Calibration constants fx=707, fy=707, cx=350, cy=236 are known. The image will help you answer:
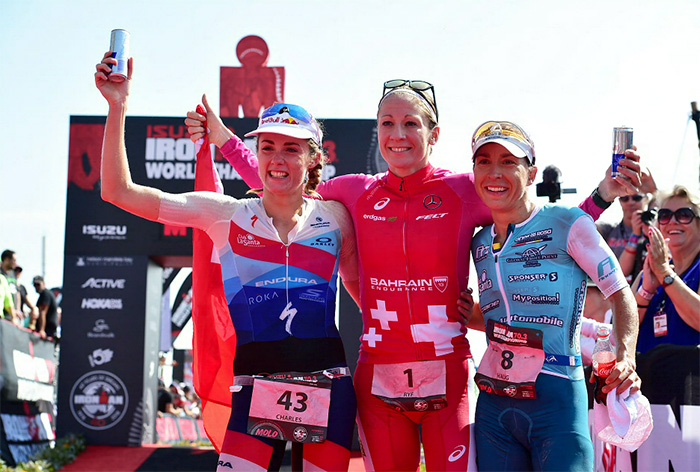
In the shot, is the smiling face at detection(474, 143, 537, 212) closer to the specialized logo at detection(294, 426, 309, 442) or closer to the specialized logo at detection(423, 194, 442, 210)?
the specialized logo at detection(423, 194, 442, 210)

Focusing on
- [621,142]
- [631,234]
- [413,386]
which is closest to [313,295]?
[413,386]

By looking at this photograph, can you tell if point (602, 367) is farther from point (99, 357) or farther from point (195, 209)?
point (99, 357)

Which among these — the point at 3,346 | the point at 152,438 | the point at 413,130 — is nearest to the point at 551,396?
the point at 413,130

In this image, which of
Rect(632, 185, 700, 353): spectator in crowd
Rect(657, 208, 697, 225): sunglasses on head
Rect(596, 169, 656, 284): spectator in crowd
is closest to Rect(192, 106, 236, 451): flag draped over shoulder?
Rect(632, 185, 700, 353): spectator in crowd

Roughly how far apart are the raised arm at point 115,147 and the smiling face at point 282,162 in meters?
0.59

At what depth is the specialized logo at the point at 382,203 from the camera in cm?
362

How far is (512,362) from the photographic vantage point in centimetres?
312

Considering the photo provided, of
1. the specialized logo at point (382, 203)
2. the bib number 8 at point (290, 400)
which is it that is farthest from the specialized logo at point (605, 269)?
the bib number 8 at point (290, 400)

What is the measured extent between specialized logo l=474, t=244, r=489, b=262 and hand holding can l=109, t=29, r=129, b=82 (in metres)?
1.83

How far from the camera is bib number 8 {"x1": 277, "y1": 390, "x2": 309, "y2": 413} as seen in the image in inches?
123

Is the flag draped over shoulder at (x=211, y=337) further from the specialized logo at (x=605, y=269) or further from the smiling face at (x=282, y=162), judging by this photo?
the specialized logo at (x=605, y=269)

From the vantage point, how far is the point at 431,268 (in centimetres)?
347

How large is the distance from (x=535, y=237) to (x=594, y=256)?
269mm

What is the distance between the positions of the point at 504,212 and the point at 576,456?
43.9 inches
